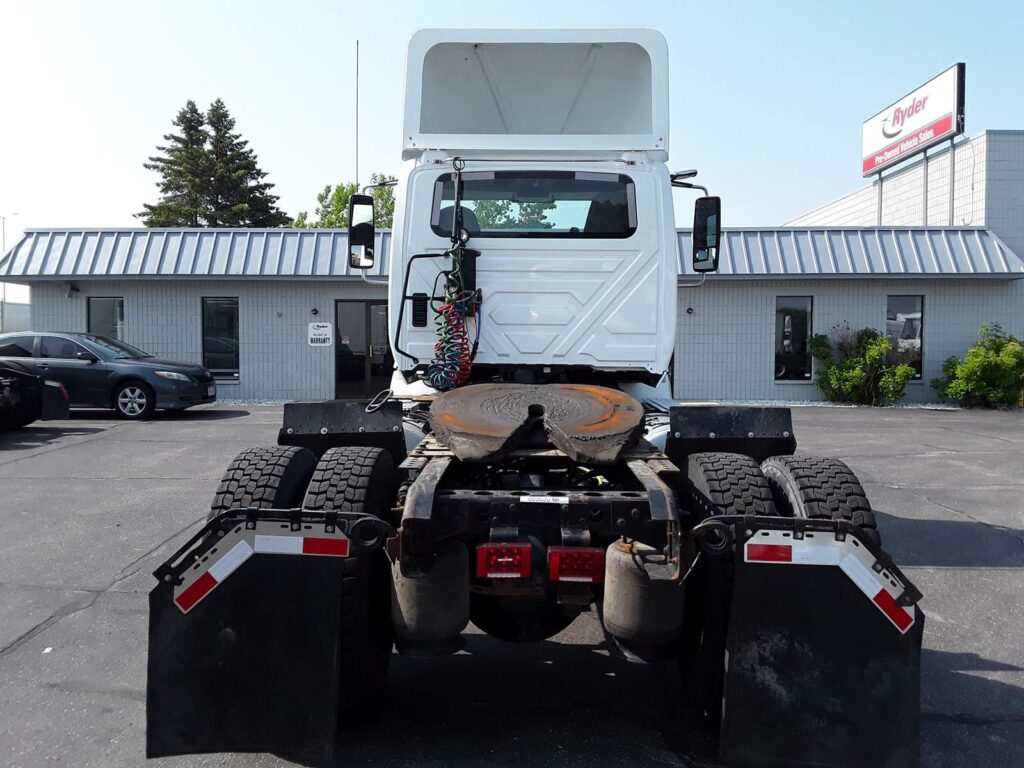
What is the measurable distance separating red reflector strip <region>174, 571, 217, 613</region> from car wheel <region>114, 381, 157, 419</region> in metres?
12.4

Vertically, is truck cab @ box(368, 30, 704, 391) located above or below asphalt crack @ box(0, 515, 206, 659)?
above

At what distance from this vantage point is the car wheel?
13.8 m

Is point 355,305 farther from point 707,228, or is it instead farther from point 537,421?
point 537,421

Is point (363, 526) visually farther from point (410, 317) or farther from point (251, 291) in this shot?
point (251, 291)

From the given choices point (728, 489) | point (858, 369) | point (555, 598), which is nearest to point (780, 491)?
point (728, 489)

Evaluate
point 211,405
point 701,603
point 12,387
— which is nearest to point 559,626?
point 701,603

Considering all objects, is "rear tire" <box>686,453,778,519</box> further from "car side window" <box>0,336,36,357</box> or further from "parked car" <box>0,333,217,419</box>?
"car side window" <box>0,336,36,357</box>

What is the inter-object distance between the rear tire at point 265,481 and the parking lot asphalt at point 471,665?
999 mm

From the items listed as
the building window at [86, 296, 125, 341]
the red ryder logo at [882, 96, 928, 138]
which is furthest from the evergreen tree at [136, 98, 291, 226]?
the red ryder logo at [882, 96, 928, 138]

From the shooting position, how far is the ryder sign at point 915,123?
757 inches

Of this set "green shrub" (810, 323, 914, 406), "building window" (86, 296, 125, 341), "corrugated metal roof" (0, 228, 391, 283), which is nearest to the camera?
"green shrub" (810, 323, 914, 406)

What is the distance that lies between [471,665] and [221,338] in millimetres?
15431

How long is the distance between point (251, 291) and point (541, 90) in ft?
45.1

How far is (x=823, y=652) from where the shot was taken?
2545 mm
